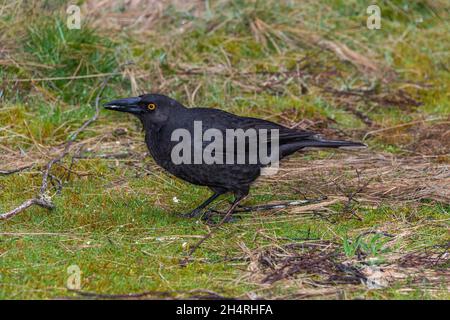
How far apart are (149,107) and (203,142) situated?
0.49m

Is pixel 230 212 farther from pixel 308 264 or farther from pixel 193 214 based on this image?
pixel 308 264

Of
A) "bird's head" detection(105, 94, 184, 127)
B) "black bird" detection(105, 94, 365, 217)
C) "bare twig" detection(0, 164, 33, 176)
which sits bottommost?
"bare twig" detection(0, 164, 33, 176)

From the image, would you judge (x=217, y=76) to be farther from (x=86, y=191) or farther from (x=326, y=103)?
(x=86, y=191)

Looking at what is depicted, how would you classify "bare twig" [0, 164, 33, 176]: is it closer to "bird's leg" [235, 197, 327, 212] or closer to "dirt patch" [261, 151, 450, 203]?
"bird's leg" [235, 197, 327, 212]

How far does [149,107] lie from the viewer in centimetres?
558

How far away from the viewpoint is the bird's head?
5.54 metres

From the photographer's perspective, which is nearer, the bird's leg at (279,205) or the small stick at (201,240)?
the small stick at (201,240)

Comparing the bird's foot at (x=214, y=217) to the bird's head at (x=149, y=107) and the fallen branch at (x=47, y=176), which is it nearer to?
the bird's head at (x=149, y=107)

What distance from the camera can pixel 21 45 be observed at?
7469 mm

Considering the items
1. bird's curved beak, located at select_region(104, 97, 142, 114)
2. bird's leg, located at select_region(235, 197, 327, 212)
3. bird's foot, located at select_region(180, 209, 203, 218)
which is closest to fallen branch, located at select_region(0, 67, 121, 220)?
bird's curved beak, located at select_region(104, 97, 142, 114)

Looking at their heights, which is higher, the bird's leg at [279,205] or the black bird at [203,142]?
the black bird at [203,142]

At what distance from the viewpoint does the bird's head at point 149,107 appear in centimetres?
554

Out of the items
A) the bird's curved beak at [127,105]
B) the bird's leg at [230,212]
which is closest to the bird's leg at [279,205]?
the bird's leg at [230,212]

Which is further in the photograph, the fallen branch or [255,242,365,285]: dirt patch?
the fallen branch
